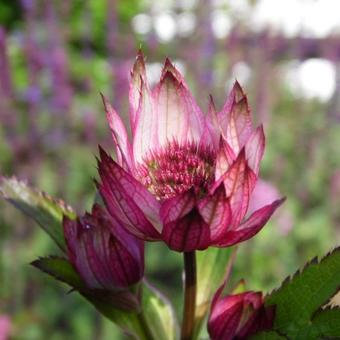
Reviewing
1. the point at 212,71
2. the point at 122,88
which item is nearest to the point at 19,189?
the point at 122,88

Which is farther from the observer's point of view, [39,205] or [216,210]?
[39,205]

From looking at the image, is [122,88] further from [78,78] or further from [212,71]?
[78,78]

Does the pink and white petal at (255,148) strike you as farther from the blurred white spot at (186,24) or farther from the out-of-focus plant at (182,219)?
the blurred white spot at (186,24)

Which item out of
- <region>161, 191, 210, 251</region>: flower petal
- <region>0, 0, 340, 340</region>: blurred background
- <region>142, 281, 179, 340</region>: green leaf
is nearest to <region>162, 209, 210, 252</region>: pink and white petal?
<region>161, 191, 210, 251</region>: flower petal

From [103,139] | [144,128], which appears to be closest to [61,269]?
[144,128]

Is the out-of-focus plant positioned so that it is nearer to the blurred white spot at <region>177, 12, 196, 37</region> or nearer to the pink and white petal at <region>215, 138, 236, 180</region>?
the pink and white petal at <region>215, 138, 236, 180</region>

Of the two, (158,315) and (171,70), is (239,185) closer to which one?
(171,70)

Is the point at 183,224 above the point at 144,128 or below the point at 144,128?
below
